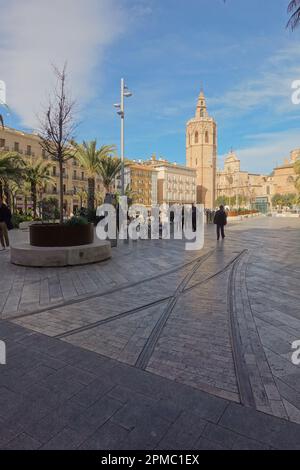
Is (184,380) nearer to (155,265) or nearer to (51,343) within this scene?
(51,343)

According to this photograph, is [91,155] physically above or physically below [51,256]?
above

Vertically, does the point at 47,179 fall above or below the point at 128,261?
above

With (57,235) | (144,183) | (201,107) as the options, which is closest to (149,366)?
(57,235)

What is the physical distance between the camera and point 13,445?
2.10 m

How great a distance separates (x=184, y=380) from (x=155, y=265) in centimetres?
625

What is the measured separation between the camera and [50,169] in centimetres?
5422

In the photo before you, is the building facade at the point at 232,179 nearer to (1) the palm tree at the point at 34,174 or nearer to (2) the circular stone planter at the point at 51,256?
(1) the palm tree at the point at 34,174

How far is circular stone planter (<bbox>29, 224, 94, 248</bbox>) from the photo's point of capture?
9.12 m

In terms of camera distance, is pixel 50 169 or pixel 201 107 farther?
pixel 201 107

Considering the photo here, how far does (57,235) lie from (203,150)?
324 feet

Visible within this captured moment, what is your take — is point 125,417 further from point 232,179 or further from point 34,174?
point 232,179
